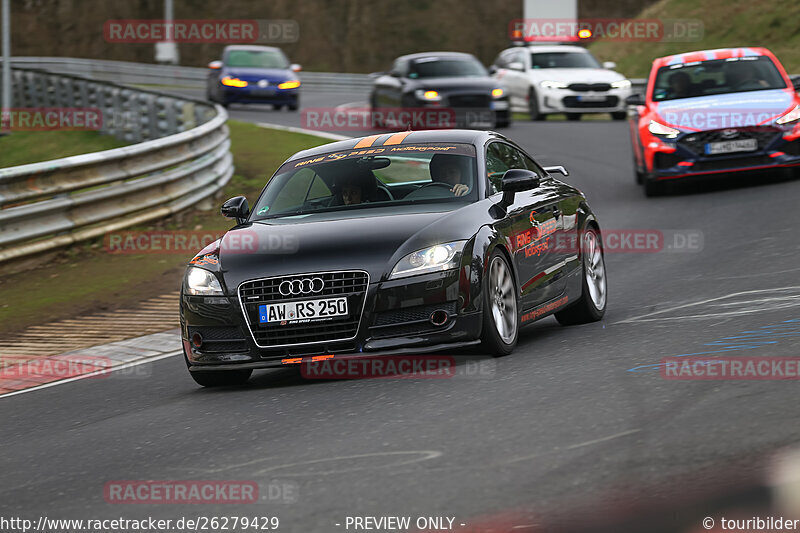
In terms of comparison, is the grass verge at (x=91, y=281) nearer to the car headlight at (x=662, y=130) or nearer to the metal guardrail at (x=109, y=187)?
the metal guardrail at (x=109, y=187)

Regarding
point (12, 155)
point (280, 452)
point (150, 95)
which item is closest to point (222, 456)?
point (280, 452)

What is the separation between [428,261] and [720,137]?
33.3ft

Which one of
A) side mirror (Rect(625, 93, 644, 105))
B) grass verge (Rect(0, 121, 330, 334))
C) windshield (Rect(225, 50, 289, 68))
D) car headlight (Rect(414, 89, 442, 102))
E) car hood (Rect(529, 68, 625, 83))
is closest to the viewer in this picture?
grass verge (Rect(0, 121, 330, 334))

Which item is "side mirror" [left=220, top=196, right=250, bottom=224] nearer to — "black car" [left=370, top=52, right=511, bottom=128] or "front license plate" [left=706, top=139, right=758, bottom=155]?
"front license plate" [left=706, top=139, right=758, bottom=155]

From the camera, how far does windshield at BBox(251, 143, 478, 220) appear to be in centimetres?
903

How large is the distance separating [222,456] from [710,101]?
12615 millimetres

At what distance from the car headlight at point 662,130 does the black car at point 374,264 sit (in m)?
8.28

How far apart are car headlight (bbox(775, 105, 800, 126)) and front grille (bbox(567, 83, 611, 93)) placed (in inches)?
520

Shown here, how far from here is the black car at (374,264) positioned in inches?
311

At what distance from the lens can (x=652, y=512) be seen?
4844mm

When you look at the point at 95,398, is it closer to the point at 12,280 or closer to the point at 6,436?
the point at 6,436

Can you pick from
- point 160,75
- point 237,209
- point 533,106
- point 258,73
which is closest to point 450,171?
point 237,209

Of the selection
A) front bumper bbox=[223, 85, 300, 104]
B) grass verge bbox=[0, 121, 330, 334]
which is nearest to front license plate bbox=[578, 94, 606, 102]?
front bumper bbox=[223, 85, 300, 104]

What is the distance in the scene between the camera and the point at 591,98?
101 ft
